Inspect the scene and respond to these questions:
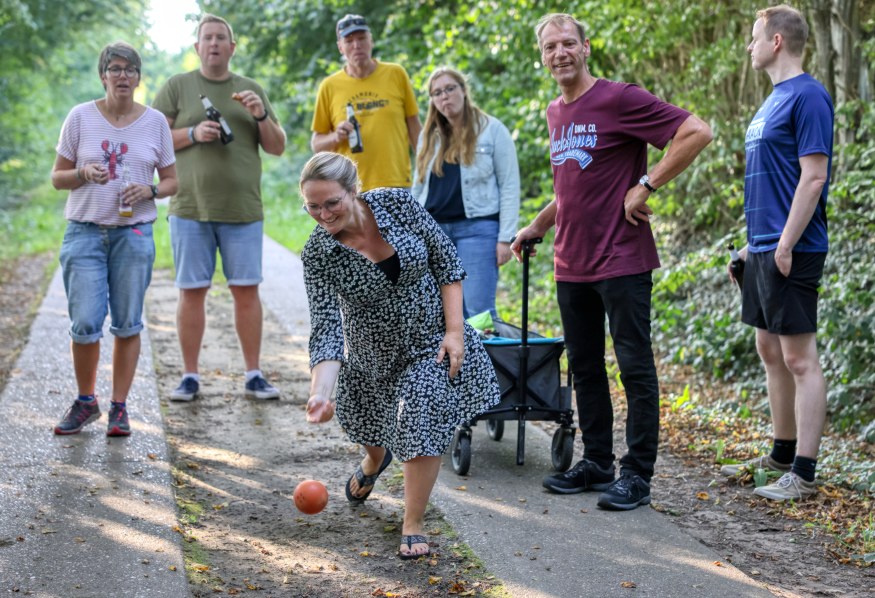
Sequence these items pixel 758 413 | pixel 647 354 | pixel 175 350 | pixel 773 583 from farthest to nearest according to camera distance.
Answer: pixel 175 350, pixel 758 413, pixel 647 354, pixel 773 583

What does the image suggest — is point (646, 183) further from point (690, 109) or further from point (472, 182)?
point (690, 109)

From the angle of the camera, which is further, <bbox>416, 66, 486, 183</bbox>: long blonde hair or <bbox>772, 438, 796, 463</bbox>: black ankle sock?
<bbox>416, 66, 486, 183</bbox>: long blonde hair

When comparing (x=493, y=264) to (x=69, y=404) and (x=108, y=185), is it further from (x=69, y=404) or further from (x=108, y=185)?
(x=69, y=404)

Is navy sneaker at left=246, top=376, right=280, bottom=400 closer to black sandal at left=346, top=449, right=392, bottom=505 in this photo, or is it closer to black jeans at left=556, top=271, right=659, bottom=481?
black sandal at left=346, top=449, right=392, bottom=505

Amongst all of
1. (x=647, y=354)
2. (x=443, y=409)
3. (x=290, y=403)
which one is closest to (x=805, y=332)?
(x=647, y=354)

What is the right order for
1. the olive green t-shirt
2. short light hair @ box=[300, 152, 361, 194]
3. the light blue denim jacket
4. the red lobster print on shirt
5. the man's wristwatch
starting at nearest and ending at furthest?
short light hair @ box=[300, 152, 361, 194], the man's wristwatch, the red lobster print on shirt, the light blue denim jacket, the olive green t-shirt

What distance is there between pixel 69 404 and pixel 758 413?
4.43 m

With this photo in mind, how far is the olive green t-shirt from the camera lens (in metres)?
6.39

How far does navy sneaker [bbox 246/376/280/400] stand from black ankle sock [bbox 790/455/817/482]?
341 centimetres

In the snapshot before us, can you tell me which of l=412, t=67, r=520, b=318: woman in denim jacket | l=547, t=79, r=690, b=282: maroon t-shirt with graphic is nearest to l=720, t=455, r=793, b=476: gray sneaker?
l=547, t=79, r=690, b=282: maroon t-shirt with graphic

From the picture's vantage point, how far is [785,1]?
24.4 ft

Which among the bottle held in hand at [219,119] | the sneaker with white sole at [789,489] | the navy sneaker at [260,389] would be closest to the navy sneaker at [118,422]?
the navy sneaker at [260,389]

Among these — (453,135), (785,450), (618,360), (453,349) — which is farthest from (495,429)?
(453,349)

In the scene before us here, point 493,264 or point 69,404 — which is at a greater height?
point 493,264
